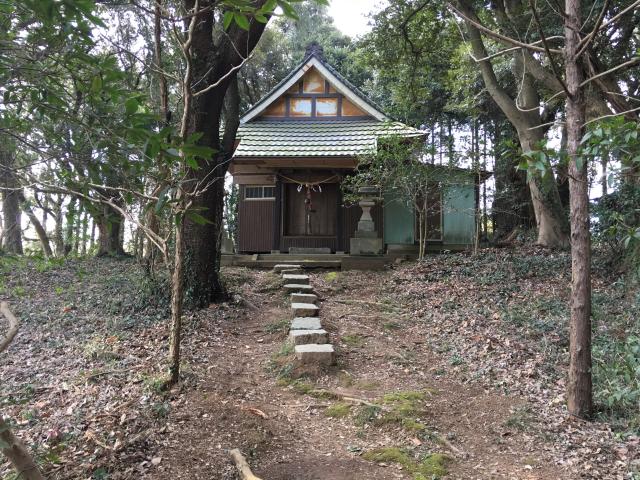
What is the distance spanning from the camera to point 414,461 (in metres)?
3.68

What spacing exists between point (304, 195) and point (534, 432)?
1134 cm

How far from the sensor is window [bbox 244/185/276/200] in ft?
47.1

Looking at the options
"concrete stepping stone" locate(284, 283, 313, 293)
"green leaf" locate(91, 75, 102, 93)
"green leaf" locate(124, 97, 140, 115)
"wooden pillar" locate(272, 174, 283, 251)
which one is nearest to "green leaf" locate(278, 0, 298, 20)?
"green leaf" locate(124, 97, 140, 115)

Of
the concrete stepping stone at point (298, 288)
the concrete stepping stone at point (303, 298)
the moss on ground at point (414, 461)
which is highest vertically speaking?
the concrete stepping stone at point (298, 288)

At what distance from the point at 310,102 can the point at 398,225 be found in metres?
4.81

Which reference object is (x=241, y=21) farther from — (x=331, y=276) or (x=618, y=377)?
(x=331, y=276)

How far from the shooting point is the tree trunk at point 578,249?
161 inches

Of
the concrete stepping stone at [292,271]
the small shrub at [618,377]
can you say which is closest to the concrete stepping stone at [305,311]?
the concrete stepping stone at [292,271]

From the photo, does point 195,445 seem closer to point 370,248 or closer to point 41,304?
point 41,304

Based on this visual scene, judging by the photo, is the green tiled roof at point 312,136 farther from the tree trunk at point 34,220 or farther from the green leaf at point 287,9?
the green leaf at point 287,9

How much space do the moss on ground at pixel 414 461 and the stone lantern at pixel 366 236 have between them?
879cm

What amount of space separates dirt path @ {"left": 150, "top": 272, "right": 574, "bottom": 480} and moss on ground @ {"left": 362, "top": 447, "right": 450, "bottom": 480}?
0.01 meters

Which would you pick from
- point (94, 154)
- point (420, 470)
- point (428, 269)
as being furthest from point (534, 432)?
point (428, 269)

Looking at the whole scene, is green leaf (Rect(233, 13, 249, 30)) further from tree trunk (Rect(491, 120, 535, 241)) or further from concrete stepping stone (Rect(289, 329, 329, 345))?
tree trunk (Rect(491, 120, 535, 241))
